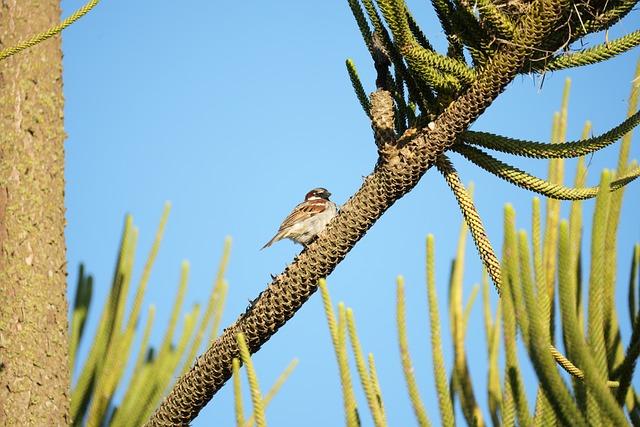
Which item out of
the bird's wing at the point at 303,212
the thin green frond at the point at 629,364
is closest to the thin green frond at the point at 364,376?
the thin green frond at the point at 629,364

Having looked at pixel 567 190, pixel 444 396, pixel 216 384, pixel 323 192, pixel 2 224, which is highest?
pixel 323 192

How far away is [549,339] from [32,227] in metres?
2.26

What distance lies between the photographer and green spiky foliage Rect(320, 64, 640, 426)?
230cm

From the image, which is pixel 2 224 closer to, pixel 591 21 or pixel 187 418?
pixel 187 418

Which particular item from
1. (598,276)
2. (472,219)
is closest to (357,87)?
(472,219)

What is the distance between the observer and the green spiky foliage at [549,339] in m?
2.30

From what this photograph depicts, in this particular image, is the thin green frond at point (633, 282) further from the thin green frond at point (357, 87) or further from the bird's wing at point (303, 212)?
the bird's wing at point (303, 212)

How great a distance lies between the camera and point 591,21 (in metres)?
3.00

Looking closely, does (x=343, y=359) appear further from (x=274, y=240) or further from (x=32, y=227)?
(x=274, y=240)

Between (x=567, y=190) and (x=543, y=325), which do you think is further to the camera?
(x=567, y=190)

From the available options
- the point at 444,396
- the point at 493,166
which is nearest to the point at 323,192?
the point at 493,166

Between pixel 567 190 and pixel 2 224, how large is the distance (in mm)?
2351

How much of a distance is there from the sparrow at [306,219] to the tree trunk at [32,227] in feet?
11.1

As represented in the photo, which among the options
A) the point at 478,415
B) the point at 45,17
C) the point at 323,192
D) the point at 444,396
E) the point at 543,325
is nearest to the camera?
the point at 543,325
